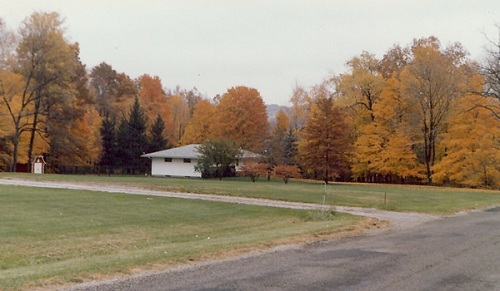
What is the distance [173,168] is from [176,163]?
30.2 inches

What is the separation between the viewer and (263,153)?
50.6 m

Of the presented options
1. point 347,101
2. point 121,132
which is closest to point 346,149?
point 347,101

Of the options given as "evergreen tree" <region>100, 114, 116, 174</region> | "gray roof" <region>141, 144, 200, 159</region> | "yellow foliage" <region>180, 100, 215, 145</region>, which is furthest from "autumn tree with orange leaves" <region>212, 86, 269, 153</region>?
"evergreen tree" <region>100, 114, 116, 174</region>

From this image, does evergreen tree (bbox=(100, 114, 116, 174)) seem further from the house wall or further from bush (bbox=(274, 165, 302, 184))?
bush (bbox=(274, 165, 302, 184))

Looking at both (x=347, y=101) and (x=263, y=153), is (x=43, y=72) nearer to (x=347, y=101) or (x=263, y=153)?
(x=263, y=153)

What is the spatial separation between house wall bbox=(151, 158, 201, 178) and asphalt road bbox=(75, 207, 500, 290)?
45610 millimetres

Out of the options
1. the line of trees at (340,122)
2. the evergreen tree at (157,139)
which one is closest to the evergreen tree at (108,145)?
the line of trees at (340,122)

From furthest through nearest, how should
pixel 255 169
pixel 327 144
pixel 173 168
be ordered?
pixel 173 168
pixel 255 169
pixel 327 144

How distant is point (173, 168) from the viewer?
195 ft

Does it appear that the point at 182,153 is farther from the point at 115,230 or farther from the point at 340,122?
the point at 115,230

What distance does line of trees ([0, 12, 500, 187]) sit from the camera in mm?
44906

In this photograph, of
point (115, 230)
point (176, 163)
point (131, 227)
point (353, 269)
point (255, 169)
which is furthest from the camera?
point (176, 163)

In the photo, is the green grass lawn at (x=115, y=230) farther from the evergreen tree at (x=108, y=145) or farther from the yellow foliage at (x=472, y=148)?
the evergreen tree at (x=108, y=145)

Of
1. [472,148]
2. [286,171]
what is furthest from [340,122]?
[472,148]
